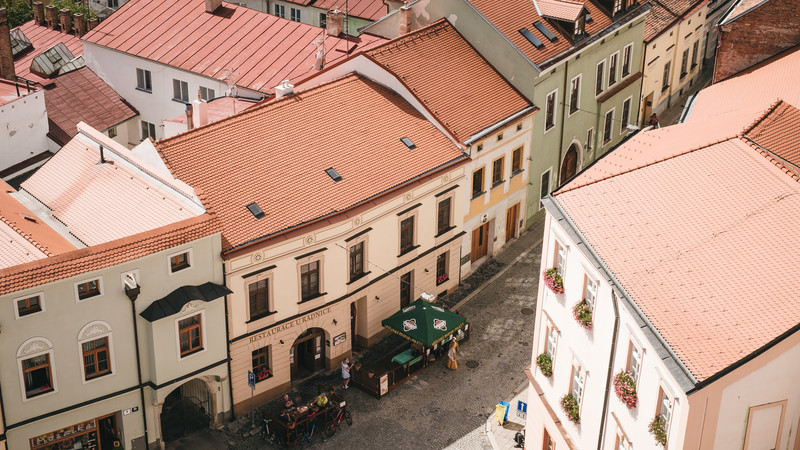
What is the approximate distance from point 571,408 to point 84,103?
3862 centimetres

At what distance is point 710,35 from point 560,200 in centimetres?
4598

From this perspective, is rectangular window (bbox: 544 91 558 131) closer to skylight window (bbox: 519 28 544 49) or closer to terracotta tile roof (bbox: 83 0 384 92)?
skylight window (bbox: 519 28 544 49)

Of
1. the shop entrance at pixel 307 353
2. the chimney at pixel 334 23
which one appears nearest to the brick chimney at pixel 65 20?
the chimney at pixel 334 23

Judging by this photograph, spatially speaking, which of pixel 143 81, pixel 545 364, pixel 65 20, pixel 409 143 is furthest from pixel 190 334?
pixel 65 20

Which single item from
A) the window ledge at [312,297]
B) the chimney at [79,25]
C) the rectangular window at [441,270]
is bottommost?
the rectangular window at [441,270]

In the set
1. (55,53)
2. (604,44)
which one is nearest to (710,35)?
(604,44)

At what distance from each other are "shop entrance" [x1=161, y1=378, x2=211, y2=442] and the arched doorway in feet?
89.5

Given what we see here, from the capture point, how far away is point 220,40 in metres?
67.6

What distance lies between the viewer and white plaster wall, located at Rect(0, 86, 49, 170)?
181 feet

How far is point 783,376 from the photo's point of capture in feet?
107

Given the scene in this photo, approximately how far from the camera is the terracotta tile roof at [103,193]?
4547 cm

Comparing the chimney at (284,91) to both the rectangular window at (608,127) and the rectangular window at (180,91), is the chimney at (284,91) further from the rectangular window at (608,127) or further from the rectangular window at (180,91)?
the rectangular window at (608,127)

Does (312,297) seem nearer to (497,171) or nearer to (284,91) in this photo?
(284,91)

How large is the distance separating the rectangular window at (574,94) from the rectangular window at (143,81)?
80.9 ft
